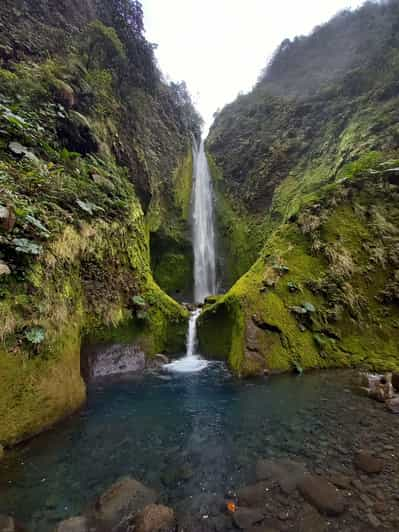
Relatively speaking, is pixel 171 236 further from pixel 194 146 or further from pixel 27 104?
pixel 194 146

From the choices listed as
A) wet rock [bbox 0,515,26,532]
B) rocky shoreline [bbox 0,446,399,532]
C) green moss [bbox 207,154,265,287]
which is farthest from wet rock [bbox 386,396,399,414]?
green moss [bbox 207,154,265,287]

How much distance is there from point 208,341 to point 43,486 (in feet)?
20.0

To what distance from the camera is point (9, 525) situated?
2.12 meters

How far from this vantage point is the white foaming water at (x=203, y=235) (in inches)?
628

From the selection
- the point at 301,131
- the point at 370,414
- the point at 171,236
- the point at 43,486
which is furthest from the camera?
the point at 301,131

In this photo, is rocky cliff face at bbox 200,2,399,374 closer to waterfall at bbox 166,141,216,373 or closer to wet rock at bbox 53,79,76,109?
waterfall at bbox 166,141,216,373

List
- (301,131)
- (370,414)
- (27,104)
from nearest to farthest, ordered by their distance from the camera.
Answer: (370,414)
(27,104)
(301,131)

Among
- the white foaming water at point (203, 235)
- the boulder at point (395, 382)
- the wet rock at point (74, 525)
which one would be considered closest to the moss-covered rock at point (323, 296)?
the boulder at point (395, 382)

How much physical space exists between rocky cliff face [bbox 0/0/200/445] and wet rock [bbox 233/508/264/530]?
3016 mm

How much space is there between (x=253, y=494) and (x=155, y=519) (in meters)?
1.00

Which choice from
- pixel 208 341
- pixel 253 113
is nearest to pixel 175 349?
pixel 208 341

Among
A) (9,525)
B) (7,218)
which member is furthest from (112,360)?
(9,525)

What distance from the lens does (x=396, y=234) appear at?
848cm

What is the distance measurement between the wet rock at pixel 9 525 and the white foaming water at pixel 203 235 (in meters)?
13.1
